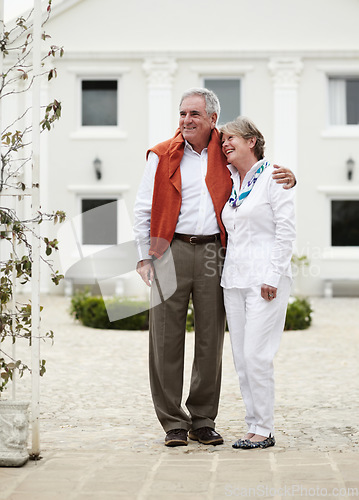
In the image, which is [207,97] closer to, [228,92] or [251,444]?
[251,444]

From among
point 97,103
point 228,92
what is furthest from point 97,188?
point 228,92

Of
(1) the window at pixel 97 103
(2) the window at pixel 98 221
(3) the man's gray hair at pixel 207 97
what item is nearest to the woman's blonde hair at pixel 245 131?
(3) the man's gray hair at pixel 207 97

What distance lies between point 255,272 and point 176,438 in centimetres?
107

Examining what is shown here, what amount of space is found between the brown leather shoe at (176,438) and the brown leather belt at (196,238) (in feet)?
3.63

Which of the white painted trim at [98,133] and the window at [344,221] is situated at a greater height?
the white painted trim at [98,133]

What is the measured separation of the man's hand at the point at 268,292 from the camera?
4.44 m

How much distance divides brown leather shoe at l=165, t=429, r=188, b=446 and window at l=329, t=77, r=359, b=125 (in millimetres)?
13763

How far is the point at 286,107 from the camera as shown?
55.9ft

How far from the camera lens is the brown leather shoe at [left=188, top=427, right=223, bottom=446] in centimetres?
463

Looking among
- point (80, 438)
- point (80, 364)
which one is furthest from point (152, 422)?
point (80, 364)

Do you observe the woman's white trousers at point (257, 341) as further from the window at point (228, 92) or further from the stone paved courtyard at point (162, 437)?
the window at point (228, 92)

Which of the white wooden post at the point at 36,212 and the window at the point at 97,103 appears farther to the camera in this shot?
the window at the point at 97,103

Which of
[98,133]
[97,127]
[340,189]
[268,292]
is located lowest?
[268,292]

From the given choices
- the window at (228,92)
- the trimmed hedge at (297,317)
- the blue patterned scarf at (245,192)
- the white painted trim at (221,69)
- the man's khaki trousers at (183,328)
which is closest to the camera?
the blue patterned scarf at (245,192)
